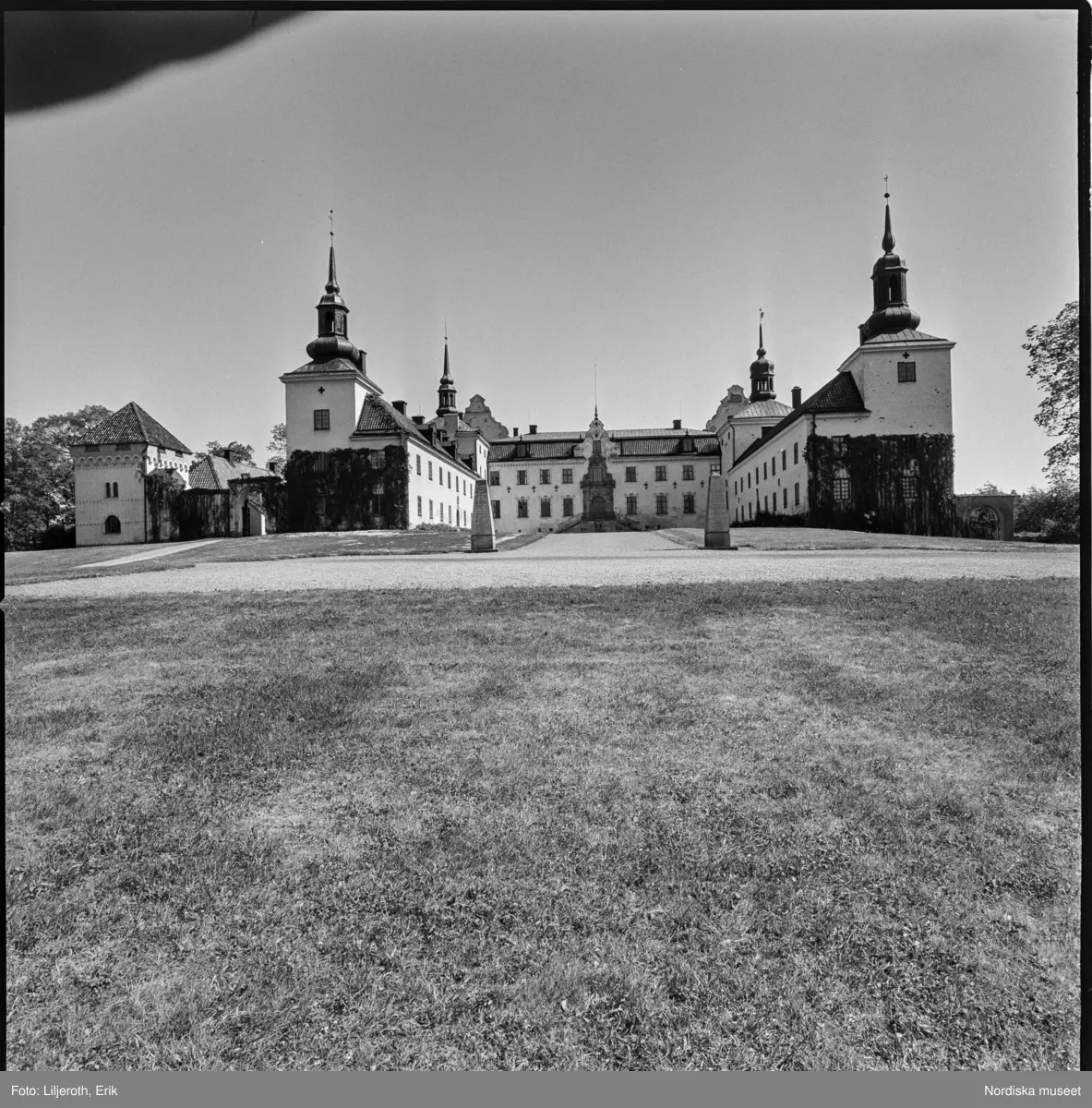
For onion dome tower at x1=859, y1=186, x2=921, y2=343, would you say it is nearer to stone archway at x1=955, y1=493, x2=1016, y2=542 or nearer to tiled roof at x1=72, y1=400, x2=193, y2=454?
stone archway at x1=955, y1=493, x2=1016, y2=542

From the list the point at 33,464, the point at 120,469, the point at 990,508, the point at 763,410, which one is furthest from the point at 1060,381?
the point at 763,410

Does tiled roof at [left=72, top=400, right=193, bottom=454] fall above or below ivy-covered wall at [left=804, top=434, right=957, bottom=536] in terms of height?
below

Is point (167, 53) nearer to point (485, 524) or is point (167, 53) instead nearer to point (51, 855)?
point (51, 855)

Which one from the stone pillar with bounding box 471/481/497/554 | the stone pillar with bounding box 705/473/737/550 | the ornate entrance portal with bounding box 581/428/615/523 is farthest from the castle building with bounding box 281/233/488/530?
the stone pillar with bounding box 705/473/737/550

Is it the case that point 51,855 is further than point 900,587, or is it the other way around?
point 900,587

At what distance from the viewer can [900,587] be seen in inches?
Result: 370

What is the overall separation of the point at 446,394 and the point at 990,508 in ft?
175

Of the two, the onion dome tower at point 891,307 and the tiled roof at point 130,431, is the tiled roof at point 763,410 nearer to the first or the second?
the onion dome tower at point 891,307

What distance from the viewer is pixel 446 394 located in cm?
6962

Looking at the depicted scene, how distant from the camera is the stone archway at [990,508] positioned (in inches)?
1099

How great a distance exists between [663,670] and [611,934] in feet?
10.9

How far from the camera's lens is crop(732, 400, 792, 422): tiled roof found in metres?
60.4

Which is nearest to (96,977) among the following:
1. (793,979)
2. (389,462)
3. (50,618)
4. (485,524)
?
(793,979)

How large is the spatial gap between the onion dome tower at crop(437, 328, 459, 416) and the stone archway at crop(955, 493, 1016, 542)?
167ft
